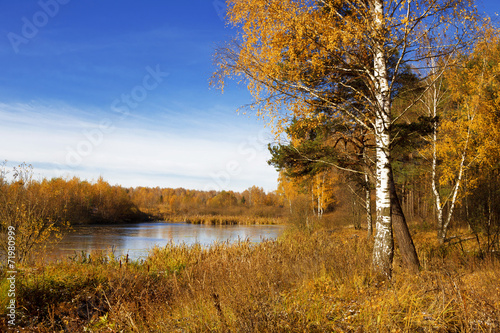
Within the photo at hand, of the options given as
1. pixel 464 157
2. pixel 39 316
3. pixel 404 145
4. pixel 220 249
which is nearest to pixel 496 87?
pixel 464 157

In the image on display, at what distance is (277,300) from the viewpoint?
3.74 metres

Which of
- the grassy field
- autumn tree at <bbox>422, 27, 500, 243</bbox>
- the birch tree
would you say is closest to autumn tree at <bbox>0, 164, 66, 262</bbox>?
the grassy field

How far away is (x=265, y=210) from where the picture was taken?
134 ft

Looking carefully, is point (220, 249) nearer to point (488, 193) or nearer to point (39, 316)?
point (39, 316)

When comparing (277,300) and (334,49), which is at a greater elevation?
(334,49)

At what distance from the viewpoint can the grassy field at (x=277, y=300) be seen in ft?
10.9

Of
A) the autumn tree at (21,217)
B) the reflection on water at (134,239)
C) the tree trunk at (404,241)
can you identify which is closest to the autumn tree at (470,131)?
the tree trunk at (404,241)

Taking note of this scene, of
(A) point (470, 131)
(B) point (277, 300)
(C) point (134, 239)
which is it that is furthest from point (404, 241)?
(C) point (134, 239)

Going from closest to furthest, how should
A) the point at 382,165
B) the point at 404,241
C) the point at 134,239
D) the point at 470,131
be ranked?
1. the point at 382,165
2. the point at 404,241
3. the point at 470,131
4. the point at 134,239

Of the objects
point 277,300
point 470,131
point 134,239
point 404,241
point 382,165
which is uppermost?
point 470,131

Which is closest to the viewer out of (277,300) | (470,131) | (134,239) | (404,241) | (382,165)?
(277,300)

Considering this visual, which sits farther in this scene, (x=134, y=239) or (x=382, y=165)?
(x=134, y=239)

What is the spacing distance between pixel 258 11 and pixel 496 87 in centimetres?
1154

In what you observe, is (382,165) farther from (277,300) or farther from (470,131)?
(470,131)
